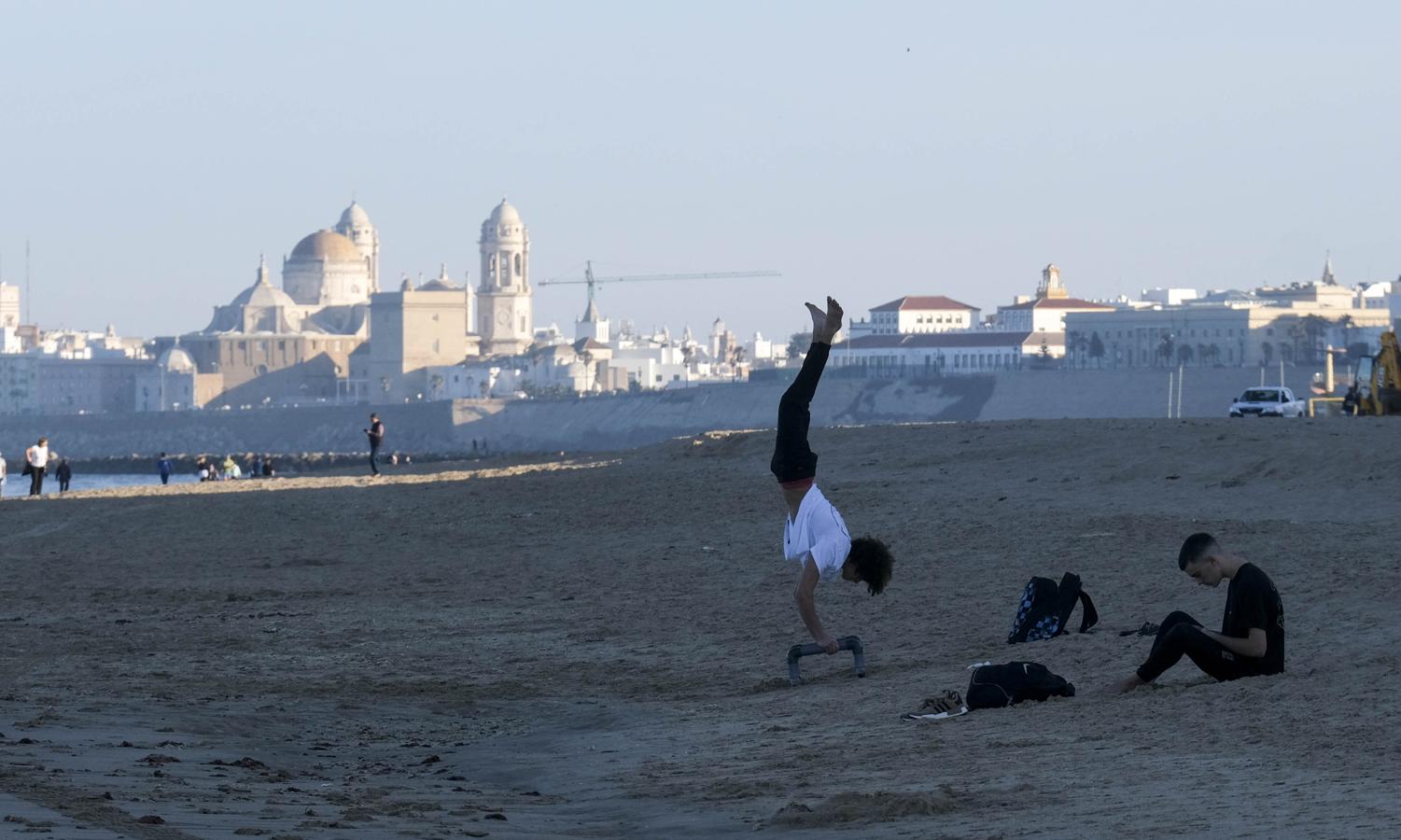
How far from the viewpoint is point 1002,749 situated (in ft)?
26.7

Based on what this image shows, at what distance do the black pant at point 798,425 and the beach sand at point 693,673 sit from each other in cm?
107

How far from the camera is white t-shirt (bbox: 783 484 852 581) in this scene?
33.1 ft

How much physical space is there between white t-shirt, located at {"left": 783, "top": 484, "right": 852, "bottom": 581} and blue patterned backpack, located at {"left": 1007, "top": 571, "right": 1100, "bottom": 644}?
1.31 metres

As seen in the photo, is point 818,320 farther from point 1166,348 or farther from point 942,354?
point 942,354

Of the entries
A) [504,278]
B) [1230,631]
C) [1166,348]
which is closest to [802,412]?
[1230,631]

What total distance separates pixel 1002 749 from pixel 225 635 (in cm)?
667

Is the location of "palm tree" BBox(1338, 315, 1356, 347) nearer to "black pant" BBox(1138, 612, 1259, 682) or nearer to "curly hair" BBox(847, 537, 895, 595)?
"curly hair" BBox(847, 537, 895, 595)

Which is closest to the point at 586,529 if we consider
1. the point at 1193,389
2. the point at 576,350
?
the point at 1193,389

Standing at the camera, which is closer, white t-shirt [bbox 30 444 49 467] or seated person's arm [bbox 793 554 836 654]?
seated person's arm [bbox 793 554 836 654]

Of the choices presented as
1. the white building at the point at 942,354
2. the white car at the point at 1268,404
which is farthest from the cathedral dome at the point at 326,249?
the white car at the point at 1268,404

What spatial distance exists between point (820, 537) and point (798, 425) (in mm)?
611

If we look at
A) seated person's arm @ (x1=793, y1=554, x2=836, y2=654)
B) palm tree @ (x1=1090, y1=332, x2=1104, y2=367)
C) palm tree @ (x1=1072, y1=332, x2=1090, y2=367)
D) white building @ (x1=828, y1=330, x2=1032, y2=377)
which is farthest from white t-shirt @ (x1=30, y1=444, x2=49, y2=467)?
palm tree @ (x1=1072, y1=332, x2=1090, y2=367)

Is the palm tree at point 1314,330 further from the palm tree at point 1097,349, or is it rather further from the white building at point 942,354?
the white building at point 942,354

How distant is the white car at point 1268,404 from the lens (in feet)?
140
